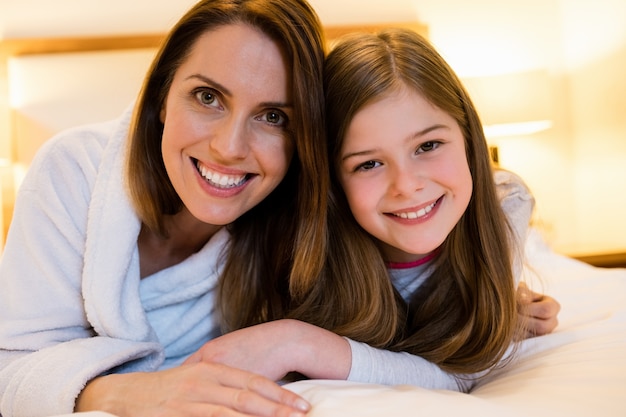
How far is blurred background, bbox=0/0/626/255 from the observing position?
2.77m

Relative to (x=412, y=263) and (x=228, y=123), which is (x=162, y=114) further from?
(x=412, y=263)

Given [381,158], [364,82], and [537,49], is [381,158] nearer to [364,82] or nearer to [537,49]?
[364,82]

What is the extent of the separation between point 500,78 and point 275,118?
1910 millimetres

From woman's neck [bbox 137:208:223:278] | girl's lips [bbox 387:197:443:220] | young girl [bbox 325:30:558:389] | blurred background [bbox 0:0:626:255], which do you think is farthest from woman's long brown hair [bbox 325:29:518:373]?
blurred background [bbox 0:0:626:255]

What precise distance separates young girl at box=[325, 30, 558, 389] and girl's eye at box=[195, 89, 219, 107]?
21 cm

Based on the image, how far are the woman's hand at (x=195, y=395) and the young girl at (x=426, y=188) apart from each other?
0.40 m

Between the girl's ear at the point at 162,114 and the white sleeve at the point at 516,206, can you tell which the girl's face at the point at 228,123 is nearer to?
the girl's ear at the point at 162,114

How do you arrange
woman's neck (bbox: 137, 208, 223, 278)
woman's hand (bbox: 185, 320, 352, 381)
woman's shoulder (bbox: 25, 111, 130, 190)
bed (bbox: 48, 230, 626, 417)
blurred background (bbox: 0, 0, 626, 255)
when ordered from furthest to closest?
blurred background (bbox: 0, 0, 626, 255) < woman's neck (bbox: 137, 208, 223, 278) < woman's shoulder (bbox: 25, 111, 130, 190) < woman's hand (bbox: 185, 320, 352, 381) < bed (bbox: 48, 230, 626, 417)

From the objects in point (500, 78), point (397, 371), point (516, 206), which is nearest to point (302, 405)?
point (397, 371)

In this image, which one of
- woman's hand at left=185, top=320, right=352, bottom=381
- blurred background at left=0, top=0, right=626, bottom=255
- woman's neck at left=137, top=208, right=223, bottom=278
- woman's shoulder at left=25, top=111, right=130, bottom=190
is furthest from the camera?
blurred background at left=0, top=0, right=626, bottom=255

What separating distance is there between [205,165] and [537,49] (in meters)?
2.48

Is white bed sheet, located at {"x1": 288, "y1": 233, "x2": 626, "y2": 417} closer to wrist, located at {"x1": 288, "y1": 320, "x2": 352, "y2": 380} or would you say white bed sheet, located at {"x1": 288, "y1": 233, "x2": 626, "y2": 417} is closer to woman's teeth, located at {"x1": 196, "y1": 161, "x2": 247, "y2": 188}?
wrist, located at {"x1": 288, "y1": 320, "x2": 352, "y2": 380}

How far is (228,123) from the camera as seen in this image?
1.11 m

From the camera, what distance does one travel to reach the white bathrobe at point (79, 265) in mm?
1138
